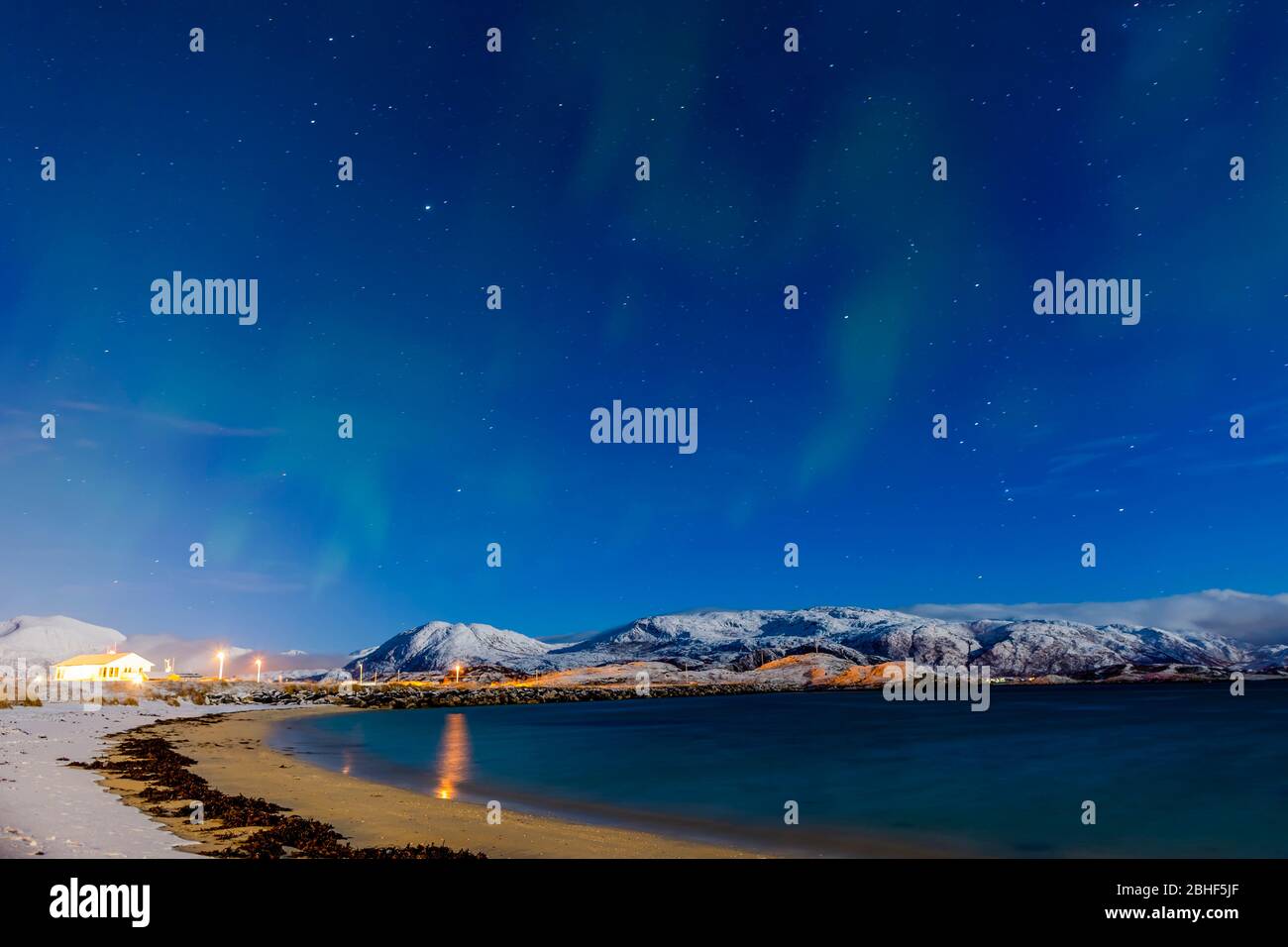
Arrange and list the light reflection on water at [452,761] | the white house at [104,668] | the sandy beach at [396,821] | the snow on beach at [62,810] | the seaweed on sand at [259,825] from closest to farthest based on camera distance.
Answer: the snow on beach at [62,810]
the seaweed on sand at [259,825]
the sandy beach at [396,821]
the light reflection on water at [452,761]
the white house at [104,668]

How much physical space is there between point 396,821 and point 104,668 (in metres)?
142

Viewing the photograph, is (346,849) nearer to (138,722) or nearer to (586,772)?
(586,772)

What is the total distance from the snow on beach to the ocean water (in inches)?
574

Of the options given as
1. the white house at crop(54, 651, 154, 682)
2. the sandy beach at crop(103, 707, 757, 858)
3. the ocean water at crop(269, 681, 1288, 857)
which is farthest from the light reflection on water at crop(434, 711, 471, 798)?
the white house at crop(54, 651, 154, 682)

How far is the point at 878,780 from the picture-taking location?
46.7m

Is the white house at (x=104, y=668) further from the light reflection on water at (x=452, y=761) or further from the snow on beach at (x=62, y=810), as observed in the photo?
the snow on beach at (x=62, y=810)

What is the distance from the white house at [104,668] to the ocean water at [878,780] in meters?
67.3

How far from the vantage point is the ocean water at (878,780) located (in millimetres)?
30906

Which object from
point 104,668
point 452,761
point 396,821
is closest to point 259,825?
point 396,821

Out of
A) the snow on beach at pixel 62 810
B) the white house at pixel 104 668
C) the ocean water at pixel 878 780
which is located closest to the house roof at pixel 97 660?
the white house at pixel 104 668

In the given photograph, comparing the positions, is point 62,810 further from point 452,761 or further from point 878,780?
point 878,780
